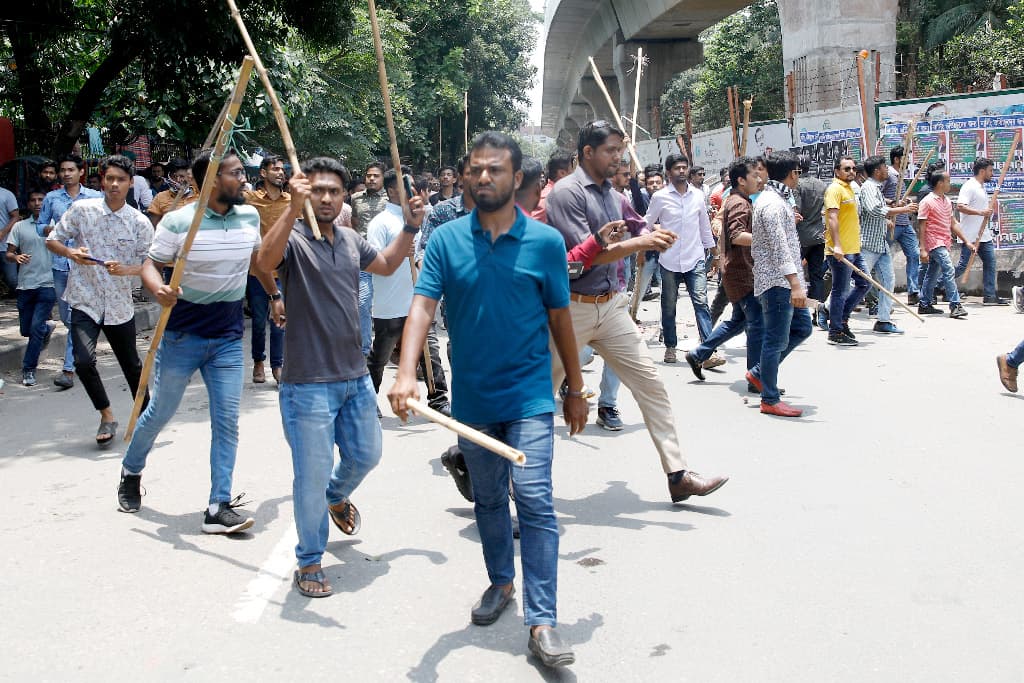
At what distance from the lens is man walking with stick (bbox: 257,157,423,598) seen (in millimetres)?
4281

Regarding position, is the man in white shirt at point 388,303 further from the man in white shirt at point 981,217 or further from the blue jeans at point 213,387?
the man in white shirt at point 981,217

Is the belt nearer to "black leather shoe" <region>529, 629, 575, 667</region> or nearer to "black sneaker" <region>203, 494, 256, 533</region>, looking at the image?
"black sneaker" <region>203, 494, 256, 533</region>

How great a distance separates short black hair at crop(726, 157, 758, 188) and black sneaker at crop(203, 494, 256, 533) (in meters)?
4.55

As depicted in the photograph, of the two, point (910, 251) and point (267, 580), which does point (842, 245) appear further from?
point (267, 580)

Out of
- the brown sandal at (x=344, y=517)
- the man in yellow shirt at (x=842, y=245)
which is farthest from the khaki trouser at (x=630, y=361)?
the man in yellow shirt at (x=842, y=245)

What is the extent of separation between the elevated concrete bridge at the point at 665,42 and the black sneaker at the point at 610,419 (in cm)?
1369

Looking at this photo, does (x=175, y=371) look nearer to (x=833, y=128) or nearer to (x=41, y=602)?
(x=41, y=602)

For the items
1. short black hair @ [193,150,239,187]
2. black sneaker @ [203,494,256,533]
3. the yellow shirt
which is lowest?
black sneaker @ [203,494,256,533]

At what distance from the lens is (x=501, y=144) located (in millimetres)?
3668

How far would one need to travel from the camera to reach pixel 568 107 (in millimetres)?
51375

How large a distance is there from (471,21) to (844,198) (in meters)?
23.7

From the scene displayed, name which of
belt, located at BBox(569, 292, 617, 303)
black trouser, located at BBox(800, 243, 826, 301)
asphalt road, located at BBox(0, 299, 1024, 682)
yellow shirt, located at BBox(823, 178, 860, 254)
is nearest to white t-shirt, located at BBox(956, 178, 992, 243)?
yellow shirt, located at BBox(823, 178, 860, 254)

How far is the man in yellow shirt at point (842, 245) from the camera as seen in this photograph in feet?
33.9

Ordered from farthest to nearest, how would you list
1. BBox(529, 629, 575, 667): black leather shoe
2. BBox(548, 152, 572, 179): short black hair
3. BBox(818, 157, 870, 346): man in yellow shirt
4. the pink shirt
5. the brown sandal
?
1. the pink shirt
2. BBox(818, 157, 870, 346): man in yellow shirt
3. BBox(548, 152, 572, 179): short black hair
4. the brown sandal
5. BBox(529, 629, 575, 667): black leather shoe
